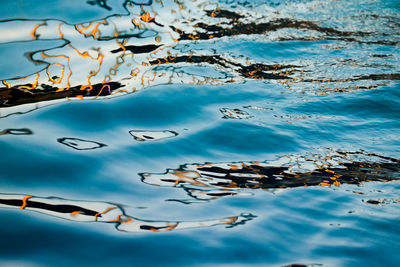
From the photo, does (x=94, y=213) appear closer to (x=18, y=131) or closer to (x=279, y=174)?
(x=18, y=131)

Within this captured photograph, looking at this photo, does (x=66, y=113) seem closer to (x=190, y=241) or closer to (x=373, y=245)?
(x=190, y=241)

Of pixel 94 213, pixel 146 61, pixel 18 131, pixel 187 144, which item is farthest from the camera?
pixel 146 61

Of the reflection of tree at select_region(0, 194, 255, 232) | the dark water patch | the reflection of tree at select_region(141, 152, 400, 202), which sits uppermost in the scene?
the dark water patch

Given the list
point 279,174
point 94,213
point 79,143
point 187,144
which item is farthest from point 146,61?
point 94,213

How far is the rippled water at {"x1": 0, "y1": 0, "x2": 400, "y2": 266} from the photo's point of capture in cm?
136

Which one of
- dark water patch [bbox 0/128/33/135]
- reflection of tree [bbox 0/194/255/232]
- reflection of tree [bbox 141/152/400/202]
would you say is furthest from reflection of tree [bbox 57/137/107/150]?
reflection of tree [bbox 0/194/255/232]

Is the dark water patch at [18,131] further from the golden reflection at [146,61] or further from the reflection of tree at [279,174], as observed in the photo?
the reflection of tree at [279,174]

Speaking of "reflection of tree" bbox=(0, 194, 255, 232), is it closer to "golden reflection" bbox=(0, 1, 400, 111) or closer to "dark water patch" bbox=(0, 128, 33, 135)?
"dark water patch" bbox=(0, 128, 33, 135)

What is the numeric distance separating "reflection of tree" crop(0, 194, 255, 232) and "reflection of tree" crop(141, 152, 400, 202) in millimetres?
231

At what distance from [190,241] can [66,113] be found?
1335 millimetres

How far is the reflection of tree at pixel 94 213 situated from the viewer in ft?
4.66

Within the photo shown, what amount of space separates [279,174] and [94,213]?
3.29 feet

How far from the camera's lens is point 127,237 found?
135 centimetres

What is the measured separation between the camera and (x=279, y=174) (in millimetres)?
1987
